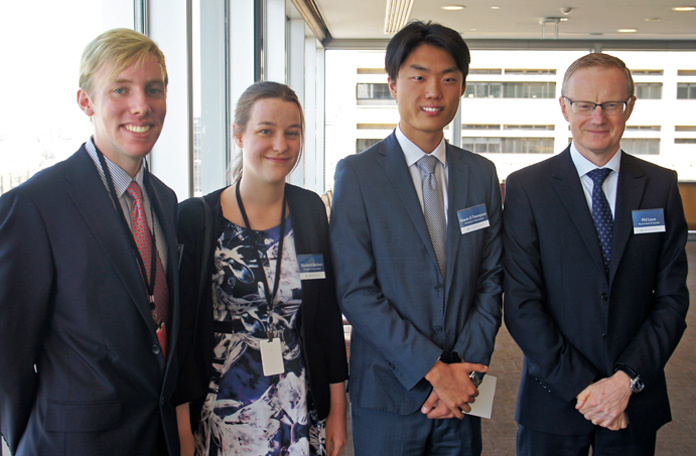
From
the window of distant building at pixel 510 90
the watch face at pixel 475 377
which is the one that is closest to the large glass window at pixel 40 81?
the watch face at pixel 475 377

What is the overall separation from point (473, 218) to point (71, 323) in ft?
4.30

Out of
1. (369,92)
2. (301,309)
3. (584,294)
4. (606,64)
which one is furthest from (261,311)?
(369,92)

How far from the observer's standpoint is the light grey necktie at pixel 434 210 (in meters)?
2.09

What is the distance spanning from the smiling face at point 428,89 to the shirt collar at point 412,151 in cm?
5

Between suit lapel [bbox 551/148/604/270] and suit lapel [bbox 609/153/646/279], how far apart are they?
6 centimetres

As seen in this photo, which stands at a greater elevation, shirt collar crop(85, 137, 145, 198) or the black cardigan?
shirt collar crop(85, 137, 145, 198)

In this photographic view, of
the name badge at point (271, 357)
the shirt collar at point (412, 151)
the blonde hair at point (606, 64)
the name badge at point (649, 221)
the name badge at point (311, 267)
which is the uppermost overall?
the blonde hair at point (606, 64)

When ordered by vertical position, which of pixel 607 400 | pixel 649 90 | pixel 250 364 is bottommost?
pixel 607 400

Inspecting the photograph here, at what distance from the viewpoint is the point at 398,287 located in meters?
2.02

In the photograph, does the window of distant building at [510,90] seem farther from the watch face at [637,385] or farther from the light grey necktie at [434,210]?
the watch face at [637,385]

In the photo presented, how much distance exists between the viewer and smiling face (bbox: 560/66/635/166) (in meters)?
2.18

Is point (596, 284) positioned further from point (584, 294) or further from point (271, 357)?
point (271, 357)

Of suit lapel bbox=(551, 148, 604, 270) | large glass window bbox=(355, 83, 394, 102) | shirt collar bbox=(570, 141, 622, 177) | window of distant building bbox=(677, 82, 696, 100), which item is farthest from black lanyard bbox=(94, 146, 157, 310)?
window of distant building bbox=(677, 82, 696, 100)

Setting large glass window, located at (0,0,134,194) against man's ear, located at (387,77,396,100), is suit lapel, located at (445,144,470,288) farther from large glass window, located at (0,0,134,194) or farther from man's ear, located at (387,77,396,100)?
large glass window, located at (0,0,134,194)
